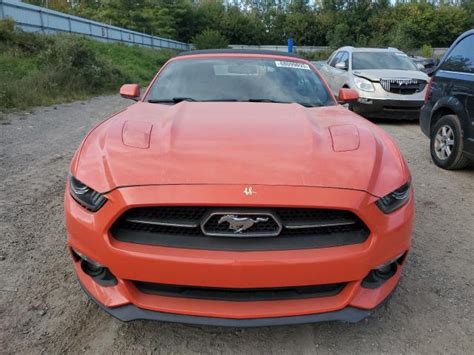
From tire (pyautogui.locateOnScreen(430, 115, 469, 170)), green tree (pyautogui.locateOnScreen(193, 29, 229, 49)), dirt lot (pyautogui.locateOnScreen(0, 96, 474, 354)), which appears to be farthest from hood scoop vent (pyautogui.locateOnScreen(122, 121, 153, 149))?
green tree (pyautogui.locateOnScreen(193, 29, 229, 49))

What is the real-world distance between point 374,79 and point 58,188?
694 cm

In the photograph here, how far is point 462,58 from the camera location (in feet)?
18.0

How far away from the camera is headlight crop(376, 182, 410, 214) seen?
7.02 ft

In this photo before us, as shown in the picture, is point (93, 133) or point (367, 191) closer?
point (367, 191)

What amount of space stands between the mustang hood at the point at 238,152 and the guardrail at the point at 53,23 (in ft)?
57.3

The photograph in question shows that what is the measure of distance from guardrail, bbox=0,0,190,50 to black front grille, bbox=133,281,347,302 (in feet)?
59.8

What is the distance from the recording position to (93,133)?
108 inches

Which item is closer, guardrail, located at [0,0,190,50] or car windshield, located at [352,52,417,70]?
car windshield, located at [352,52,417,70]

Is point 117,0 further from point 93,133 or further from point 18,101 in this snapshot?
point 93,133

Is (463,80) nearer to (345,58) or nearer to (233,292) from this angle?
(233,292)

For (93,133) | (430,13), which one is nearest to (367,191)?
(93,133)

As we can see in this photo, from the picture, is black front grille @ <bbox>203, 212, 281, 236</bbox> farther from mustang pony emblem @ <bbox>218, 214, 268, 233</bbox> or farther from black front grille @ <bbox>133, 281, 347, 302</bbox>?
black front grille @ <bbox>133, 281, 347, 302</bbox>

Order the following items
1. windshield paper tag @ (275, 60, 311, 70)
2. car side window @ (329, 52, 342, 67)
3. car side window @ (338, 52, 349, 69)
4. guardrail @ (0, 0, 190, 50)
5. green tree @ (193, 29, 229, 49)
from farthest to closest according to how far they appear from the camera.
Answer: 1. green tree @ (193, 29, 229, 49)
2. guardrail @ (0, 0, 190, 50)
3. car side window @ (329, 52, 342, 67)
4. car side window @ (338, 52, 349, 69)
5. windshield paper tag @ (275, 60, 311, 70)

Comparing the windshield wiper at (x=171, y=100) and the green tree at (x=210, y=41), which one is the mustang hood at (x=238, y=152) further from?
the green tree at (x=210, y=41)
